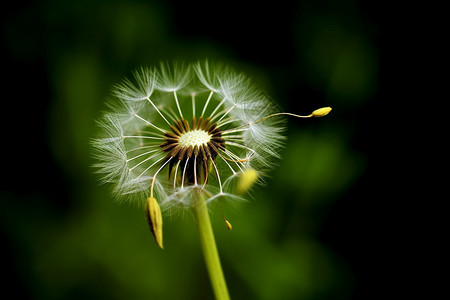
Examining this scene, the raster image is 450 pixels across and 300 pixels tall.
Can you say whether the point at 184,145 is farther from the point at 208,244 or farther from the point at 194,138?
the point at 208,244

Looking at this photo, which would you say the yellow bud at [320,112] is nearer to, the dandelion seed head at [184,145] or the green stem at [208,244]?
the dandelion seed head at [184,145]

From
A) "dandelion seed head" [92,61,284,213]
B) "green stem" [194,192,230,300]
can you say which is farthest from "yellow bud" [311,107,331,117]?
"green stem" [194,192,230,300]

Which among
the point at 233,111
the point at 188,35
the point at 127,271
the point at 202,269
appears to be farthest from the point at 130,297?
the point at 188,35

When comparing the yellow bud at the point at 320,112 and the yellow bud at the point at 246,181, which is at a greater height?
the yellow bud at the point at 320,112

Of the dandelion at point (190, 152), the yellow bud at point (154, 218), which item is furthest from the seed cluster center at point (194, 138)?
the yellow bud at point (154, 218)

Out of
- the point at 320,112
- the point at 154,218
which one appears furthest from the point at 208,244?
the point at 320,112

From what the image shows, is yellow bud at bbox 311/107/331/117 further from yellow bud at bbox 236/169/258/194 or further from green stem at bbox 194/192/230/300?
green stem at bbox 194/192/230/300

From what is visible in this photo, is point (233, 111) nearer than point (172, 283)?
Yes
